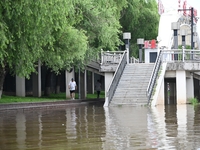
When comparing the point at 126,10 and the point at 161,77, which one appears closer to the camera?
the point at 161,77

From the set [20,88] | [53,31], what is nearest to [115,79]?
[53,31]

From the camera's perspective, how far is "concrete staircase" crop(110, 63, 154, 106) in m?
33.9

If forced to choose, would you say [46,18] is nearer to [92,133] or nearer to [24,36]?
[24,36]

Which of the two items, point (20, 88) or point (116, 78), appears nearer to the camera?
point (116, 78)

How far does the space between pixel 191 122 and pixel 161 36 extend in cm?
3392

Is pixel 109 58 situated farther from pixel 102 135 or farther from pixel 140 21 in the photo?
pixel 102 135

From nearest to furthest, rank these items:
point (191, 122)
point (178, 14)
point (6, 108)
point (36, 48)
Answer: point (191, 122) → point (36, 48) → point (6, 108) → point (178, 14)

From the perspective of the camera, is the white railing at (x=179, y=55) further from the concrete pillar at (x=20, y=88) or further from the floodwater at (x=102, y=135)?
the floodwater at (x=102, y=135)

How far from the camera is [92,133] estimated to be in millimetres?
16609

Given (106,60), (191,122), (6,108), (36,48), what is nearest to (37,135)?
(191,122)

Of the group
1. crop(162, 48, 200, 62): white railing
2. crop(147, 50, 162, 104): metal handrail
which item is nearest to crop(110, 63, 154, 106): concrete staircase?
crop(147, 50, 162, 104): metal handrail

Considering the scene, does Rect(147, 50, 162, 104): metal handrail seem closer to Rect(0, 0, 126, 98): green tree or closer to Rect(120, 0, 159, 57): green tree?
Rect(0, 0, 126, 98): green tree

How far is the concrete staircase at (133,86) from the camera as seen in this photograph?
111 ft

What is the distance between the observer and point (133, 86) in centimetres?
3550
